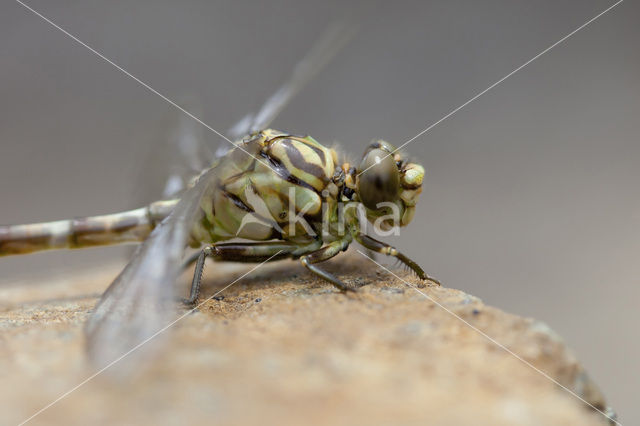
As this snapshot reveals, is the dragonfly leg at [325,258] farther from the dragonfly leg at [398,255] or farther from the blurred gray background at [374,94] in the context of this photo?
the blurred gray background at [374,94]

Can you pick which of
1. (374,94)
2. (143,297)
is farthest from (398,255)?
(374,94)

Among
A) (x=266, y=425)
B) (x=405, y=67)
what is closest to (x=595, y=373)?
(x=266, y=425)

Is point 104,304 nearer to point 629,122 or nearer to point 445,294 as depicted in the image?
point 445,294

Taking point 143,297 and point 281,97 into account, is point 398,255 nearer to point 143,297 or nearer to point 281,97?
point 143,297

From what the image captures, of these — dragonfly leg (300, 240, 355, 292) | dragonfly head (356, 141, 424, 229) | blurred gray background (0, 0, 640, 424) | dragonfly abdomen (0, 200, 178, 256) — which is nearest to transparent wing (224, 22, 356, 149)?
dragonfly abdomen (0, 200, 178, 256)

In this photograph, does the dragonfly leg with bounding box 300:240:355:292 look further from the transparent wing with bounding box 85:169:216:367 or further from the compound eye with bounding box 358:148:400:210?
the transparent wing with bounding box 85:169:216:367

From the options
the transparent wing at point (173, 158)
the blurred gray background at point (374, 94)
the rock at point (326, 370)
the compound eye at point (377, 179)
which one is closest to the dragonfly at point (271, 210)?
the compound eye at point (377, 179)
